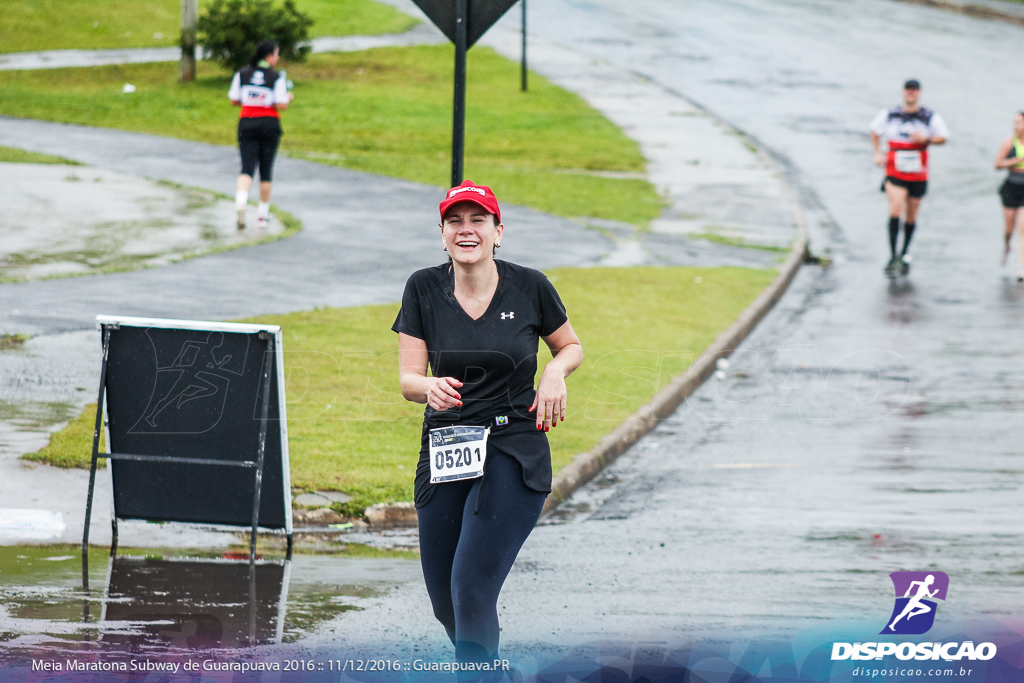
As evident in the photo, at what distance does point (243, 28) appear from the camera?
30484 mm

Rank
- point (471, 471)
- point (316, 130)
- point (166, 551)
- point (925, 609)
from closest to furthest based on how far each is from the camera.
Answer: point (471, 471) → point (925, 609) → point (166, 551) → point (316, 130)

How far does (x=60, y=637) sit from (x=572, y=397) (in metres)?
5.59

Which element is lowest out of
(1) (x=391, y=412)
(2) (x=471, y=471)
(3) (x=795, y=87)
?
(3) (x=795, y=87)

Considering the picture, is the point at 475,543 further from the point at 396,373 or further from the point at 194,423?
the point at 396,373

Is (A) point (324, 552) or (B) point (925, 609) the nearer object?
(B) point (925, 609)

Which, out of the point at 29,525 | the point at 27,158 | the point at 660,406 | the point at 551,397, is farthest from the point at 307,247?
the point at 551,397

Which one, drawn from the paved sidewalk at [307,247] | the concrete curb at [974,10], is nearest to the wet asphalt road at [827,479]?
the paved sidewalk at [307,247]

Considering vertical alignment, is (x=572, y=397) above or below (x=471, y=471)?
below

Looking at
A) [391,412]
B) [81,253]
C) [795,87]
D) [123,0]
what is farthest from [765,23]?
[391,412]

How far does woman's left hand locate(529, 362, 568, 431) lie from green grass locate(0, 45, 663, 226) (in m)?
15.2

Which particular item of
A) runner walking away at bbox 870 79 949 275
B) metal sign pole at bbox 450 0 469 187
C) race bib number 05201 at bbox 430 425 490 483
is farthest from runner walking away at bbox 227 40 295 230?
race bib number 05201 at bbox 430 425 490 483

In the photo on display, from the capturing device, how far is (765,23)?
45000mm

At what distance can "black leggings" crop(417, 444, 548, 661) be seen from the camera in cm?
482

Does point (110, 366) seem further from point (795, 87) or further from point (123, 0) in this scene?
point (123, 0)
